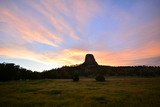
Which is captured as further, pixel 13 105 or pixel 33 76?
pixel 33 76

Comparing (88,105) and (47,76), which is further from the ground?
(47,76)

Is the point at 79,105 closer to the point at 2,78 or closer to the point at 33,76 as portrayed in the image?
the point at 2,78

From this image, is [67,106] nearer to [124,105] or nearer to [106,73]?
[124,105]

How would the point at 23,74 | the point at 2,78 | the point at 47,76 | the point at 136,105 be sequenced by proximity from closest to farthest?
the point at 136,105 → the point at 2,78 → the point at 23,74 → the point at 47,76

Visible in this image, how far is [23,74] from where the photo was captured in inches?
4220

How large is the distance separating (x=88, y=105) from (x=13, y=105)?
931 centimetres

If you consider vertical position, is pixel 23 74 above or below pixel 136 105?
above

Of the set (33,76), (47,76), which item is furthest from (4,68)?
(47,76)

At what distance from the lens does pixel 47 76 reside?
410 ft

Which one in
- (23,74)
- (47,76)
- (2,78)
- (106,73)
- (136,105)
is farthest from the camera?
(106,73)

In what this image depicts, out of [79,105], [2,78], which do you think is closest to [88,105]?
[79,105]

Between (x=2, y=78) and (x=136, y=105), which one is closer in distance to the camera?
(x=136, y=105)

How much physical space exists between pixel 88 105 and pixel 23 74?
9009 cm

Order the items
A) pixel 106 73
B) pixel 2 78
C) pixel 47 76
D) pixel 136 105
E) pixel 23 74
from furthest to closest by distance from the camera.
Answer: pixel 106 73 < pixel 47 76 < pixel 23 74 < pixel 2 78 < pixel 136 105
